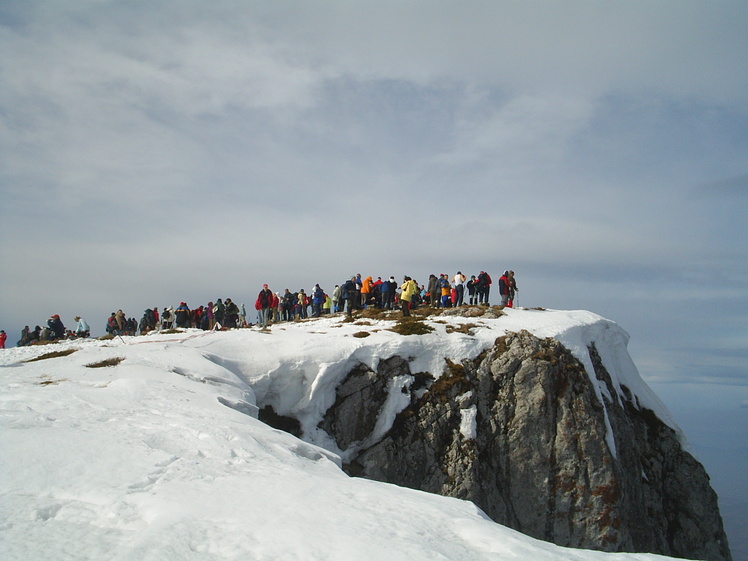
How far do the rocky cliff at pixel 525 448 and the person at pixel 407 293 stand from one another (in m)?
6.84

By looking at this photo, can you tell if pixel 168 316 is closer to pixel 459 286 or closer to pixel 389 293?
pixel 389 293

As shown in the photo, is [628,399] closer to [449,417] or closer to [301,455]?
[449,417]

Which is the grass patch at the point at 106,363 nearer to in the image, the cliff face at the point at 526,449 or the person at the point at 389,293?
the cliff face at the point at 526,449

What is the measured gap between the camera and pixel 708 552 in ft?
A: 81.4

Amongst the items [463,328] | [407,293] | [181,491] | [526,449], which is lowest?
[526,449]

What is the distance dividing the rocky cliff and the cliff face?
44 millimetres

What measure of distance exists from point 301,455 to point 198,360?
947 centimetres

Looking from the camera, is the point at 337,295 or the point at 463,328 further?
the point at 337,295

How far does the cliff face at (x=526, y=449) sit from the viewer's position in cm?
2116

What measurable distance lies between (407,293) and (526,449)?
38.3 ft

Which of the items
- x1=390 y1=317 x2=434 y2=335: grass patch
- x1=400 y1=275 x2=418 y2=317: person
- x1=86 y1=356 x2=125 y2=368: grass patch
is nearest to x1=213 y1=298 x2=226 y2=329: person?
x1=400 y1=275 x2=418 y2=317: person

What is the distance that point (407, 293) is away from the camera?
30.9 m

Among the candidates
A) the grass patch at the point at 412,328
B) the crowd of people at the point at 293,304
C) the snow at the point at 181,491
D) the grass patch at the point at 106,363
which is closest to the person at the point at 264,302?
the crowd of people at the point at 293,304

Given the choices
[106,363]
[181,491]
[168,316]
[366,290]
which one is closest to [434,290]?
[366,290]
